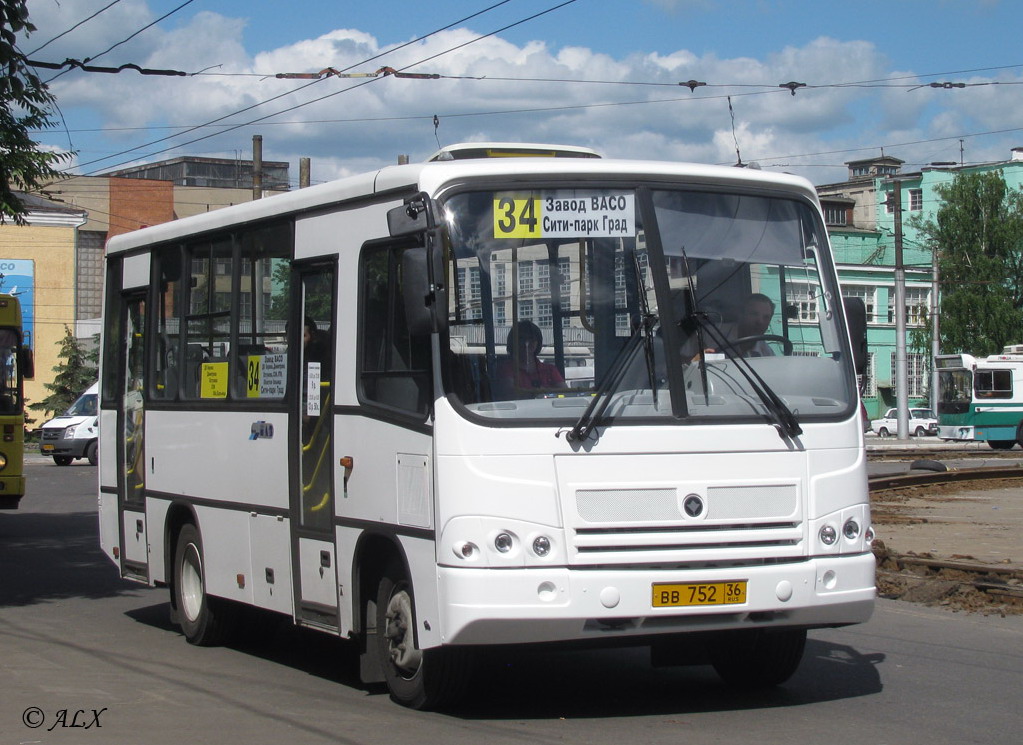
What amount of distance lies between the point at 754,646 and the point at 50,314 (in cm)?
5834

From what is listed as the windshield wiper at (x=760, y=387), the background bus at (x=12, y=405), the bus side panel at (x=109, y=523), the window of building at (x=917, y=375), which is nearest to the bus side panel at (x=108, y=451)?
the bus side panel at (x=109, y=523)

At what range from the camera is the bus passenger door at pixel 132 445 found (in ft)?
38.1

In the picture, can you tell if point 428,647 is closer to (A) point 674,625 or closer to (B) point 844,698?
(A) point 674,625

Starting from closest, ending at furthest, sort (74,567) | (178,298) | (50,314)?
1. (178,298)
2. (74,567)
3. (50,314)

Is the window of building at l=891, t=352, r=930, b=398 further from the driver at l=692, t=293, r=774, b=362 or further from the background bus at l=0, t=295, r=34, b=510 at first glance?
the driver at l=692, t=293, r=774, b=362

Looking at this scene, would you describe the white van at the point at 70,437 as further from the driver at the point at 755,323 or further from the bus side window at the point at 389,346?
the driver at the point at 755,323

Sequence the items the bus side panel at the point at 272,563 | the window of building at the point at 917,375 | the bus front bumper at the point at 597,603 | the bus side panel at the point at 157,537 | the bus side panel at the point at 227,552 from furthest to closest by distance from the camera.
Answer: the window of building at the point at 917,375 → the bus side panel at the point at 157,537 → the bus side panel at the point at 227,552 → the bus side panel at the point at 272,563 → the bus front bumper at the point at 597,603

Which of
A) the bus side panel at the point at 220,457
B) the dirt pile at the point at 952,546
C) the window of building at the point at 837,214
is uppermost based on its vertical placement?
the window of building at the point at 837,214

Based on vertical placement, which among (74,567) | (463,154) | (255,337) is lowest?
(74,567)

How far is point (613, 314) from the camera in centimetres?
764

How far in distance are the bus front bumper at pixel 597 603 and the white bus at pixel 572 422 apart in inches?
0.4

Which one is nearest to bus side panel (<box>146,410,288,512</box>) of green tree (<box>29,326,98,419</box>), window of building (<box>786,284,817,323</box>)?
window of building (<box>786,284,817,323</box>)

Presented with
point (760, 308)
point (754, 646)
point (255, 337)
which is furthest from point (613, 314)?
point (255, 337)

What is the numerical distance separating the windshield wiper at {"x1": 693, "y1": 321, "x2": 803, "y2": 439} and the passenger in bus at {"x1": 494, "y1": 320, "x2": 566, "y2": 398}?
0.84 meters
